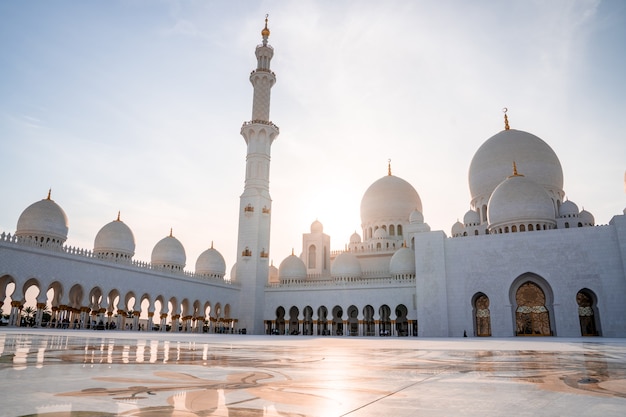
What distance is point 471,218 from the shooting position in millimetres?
31688

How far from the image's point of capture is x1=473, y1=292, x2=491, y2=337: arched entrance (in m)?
25.7

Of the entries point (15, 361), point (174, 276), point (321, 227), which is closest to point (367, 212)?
point (321, 227)

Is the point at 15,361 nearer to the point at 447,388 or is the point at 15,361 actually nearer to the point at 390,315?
the point at 447,388

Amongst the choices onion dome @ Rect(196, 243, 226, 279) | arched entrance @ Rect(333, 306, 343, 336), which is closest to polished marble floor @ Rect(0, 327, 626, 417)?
arched entrance @ Rect(333, 306, 343, 336)

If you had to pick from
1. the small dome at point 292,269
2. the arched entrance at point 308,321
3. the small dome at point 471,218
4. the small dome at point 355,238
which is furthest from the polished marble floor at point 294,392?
the small dome at point 355,238

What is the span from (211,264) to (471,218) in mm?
20921

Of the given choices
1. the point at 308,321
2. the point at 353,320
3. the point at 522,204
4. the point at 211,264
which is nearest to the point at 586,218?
the point at 522,204

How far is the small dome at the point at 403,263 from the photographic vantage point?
31.7 metres

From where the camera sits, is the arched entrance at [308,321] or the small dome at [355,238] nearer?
the arched entrance at [308,321]

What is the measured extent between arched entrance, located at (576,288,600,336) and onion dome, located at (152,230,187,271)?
2661cm

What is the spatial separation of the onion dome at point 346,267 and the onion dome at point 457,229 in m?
7.65

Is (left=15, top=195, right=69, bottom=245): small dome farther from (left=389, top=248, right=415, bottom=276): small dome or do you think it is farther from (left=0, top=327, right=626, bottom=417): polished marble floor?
(left=0, top=327, right=626, bottom=417): polished marble floor

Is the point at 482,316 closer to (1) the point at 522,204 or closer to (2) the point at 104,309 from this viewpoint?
(1) the point at 522,204

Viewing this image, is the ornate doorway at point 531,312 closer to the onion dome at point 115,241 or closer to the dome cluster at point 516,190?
the dome cluster at point 516,190
